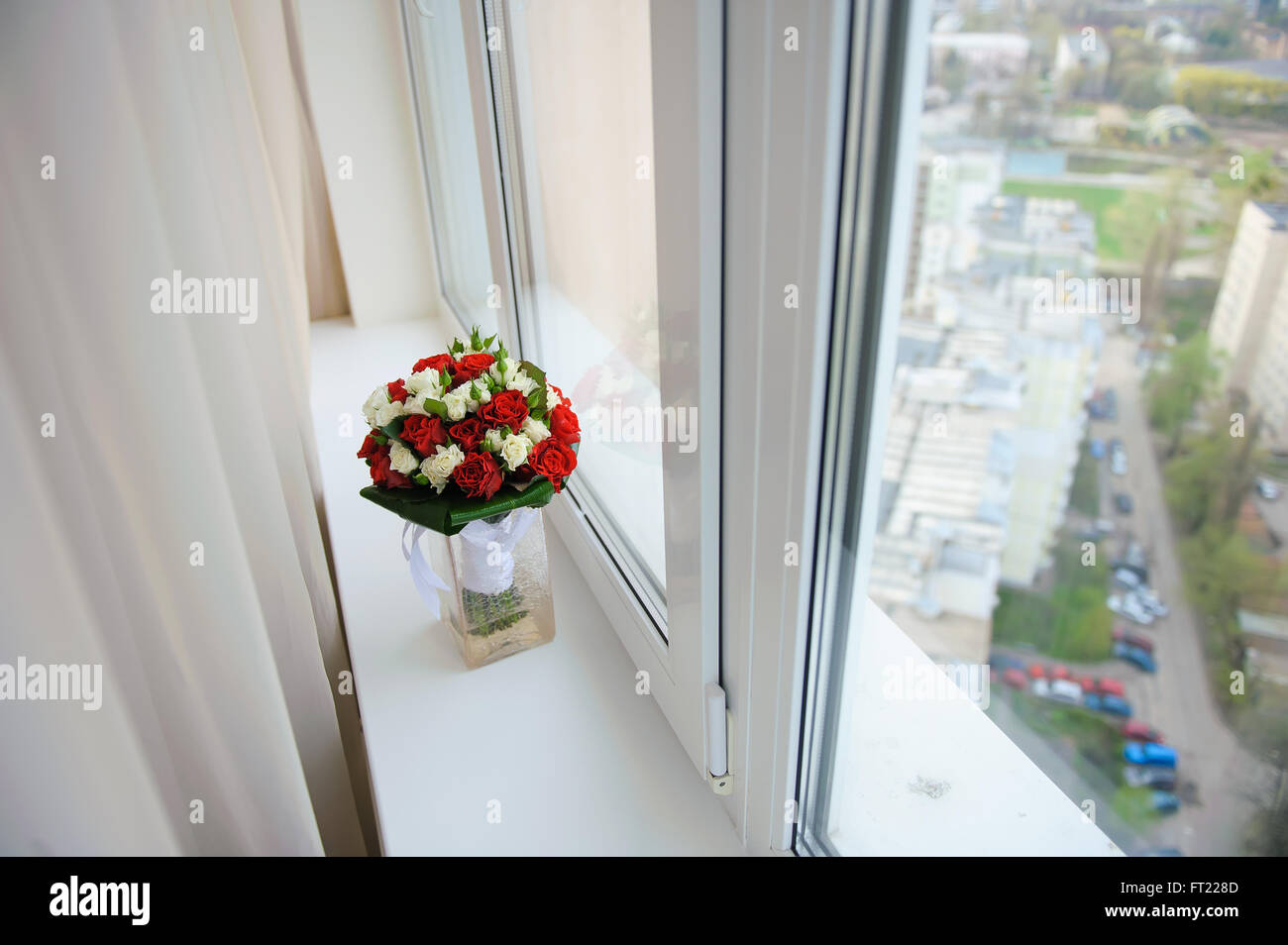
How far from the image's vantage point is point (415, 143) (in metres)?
2.06

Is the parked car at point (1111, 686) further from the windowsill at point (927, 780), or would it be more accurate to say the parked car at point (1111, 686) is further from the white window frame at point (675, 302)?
the white window frame at point (675, 302)

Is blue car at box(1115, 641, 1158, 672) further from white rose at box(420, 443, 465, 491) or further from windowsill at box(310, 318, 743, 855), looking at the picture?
white rose at box(420, 443, 465, 491)

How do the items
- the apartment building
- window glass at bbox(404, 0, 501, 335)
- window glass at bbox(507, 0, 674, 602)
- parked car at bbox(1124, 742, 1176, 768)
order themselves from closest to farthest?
the apartment building → parked car at bbox(1124, 742, 1176, 768) → window glass at bbox(507, 0, 674, 602) → window glass at bbox(404, 0, 501, 335)

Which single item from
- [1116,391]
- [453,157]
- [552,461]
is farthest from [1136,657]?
[453,157]

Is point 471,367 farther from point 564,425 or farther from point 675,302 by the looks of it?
point 675,302

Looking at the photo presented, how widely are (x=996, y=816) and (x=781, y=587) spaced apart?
0.77ft

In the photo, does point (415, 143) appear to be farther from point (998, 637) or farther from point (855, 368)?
point (998, 637)

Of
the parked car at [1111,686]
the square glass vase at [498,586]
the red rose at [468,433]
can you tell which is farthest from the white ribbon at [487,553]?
the parked car at [1111,686]

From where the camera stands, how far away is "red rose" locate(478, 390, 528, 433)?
96 cm

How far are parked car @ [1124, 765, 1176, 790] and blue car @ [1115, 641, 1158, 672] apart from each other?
63 mm

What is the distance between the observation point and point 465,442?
3.11 feet

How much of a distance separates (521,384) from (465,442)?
11cm

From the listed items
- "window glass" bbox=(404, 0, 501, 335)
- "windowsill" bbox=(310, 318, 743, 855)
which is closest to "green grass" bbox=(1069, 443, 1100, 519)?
"windowsill" bbox=(310, 318, 743, 855)
